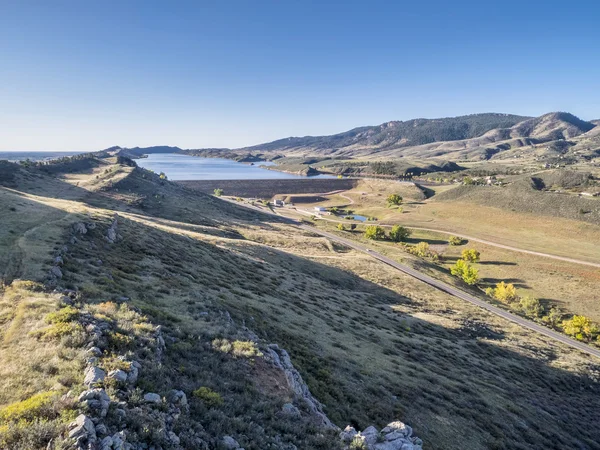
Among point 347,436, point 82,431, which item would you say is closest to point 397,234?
point 347,436

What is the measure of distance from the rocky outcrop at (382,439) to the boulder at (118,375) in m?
8.94

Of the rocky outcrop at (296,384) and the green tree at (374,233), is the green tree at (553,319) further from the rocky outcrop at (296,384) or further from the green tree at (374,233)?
the rocky outcrop at (296,384)

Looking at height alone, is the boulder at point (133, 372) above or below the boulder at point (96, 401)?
below

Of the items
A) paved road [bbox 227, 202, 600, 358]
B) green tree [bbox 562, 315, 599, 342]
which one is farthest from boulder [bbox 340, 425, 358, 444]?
green tree [bbox 562, 315, 599, 342]

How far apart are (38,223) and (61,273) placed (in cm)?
1614

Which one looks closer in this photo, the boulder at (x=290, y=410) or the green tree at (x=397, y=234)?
the boulder at (x=290, y=410)

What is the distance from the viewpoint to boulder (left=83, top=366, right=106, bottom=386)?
10.9 metres

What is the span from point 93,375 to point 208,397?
13.9 feet

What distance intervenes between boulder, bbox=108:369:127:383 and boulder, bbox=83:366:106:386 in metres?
0.24

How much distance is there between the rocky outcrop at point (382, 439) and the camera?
43.5 feet

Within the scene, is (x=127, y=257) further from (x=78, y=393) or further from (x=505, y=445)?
(x=505, y=445)

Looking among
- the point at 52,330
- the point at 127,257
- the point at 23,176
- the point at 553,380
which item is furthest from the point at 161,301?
the point at 23,176


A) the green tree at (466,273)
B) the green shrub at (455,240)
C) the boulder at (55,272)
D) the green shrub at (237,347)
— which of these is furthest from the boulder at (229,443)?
the green shrub at (455,240)

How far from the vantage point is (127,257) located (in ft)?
103
